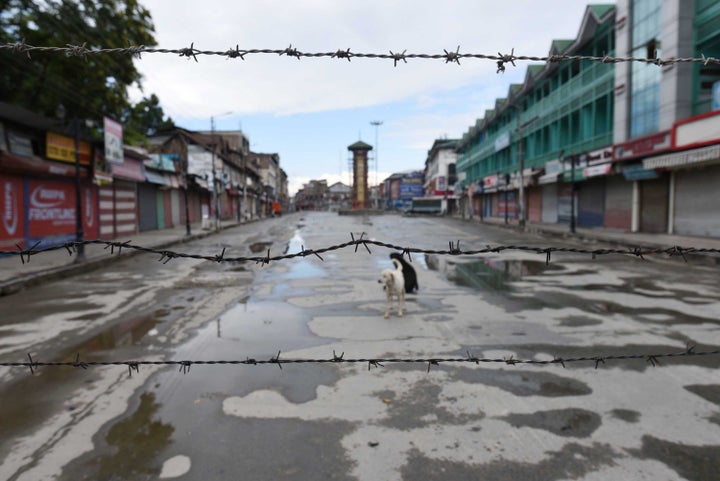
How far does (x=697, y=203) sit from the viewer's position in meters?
22.3

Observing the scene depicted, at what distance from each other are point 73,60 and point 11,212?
26.0ft

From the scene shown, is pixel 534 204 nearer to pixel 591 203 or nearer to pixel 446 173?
pixel 591 203

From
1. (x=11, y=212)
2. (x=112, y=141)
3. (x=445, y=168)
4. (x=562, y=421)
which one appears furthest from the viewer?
(x=445, y=168)

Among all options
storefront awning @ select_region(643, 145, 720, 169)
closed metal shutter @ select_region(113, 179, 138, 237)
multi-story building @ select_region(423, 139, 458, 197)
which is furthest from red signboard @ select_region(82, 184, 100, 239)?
multi-story building @ select_region(423, 139, 458, 197)

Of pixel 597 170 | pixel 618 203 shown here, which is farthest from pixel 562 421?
pixel 618 203

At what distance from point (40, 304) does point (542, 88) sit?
42.7m

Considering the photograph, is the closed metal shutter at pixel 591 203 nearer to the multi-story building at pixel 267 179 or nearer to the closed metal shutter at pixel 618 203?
the closed metal shutter at pixel 618 203

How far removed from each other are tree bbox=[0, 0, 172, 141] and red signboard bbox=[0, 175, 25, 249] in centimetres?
413

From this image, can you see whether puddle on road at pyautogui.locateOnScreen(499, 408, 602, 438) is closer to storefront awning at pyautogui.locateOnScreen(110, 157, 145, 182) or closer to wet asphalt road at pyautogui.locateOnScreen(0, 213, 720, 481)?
wet asphalt road at pyautogui.locateOnScreen(0, 213, 720, 481)

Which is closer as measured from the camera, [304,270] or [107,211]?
[304,270]

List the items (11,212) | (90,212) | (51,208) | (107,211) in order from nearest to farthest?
(11,212) < (51,208) < (90,212) < (107,211)

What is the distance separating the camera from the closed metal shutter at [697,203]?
21.2 m

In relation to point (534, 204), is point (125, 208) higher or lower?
lower

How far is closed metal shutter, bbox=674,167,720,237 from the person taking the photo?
21.2 m
